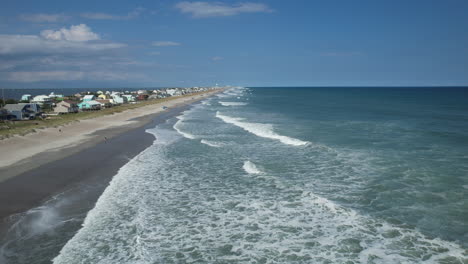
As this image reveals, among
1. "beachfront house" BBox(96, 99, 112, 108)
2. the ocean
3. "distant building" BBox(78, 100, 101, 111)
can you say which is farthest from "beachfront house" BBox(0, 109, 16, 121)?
the ocean

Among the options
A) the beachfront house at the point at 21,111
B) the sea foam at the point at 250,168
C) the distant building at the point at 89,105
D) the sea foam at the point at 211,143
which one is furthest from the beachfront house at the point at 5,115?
the sea foam at the point at 250,168

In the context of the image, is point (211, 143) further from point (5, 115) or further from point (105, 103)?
point (105, 103)

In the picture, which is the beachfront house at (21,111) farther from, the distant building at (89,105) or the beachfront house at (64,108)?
the distant building at (89,105)

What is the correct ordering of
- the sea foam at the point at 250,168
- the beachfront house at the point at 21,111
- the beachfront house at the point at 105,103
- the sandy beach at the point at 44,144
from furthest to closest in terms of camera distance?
the beachfront house at the point at 105,103, the beachfront house at the point at 21,111, the sandy beach at the point at 44,144, the sea foam at the point at 250,168

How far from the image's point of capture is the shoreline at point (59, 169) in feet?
49.9

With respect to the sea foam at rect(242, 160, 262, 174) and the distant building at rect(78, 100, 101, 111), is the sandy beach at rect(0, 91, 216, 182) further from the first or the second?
the distant building at rect(78, 100, 101, 111)

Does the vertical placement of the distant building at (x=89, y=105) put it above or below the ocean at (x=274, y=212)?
above

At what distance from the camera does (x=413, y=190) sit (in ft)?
52.4

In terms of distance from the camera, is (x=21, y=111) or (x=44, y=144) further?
(x=21, y=111)

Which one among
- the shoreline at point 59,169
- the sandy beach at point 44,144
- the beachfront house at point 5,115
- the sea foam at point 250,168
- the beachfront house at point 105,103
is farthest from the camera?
the beachfront house at point 105,103

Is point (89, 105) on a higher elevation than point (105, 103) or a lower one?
lower

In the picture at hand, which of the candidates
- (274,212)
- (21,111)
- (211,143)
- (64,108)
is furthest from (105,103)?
(274,212)

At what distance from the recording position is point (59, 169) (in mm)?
20625

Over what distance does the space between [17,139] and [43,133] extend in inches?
174
